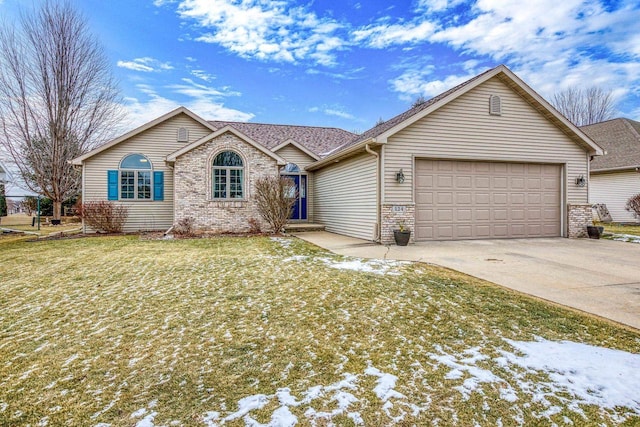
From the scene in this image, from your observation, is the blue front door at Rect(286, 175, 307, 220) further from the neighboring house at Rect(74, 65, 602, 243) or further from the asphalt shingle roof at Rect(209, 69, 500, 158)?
the neighboring house at Rect(74, 65, 602, 243)

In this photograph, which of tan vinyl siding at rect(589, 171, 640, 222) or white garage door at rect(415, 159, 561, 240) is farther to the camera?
tan vinyl siding at rect(589, 171, 640, 222)

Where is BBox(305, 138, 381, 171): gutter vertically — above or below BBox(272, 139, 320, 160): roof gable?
below

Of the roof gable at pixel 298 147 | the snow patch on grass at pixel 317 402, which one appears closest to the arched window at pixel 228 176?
the roof gable at pixel 298 147

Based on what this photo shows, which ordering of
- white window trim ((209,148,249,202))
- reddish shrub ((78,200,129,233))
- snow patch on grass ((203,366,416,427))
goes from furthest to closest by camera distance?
reddish shrub ((78,200,129,233)) < white window trim ((209,148,249,202)) < snow patch on grass ((203,366,416,427))

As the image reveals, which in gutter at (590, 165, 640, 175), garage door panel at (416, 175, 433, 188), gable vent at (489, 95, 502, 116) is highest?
gable vent at (489, 95, 502, 116)

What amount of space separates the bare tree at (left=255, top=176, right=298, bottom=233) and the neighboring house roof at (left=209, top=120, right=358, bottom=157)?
461cm

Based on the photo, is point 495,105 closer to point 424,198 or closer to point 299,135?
point 424,198

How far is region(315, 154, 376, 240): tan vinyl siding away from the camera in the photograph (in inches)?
405

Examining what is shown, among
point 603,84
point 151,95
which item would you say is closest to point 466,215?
point 151,95

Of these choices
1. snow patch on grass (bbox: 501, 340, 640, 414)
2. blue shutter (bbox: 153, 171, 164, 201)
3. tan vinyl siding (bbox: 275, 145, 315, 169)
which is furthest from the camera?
tan vinyl siding (bbox: 275, 145, 315, 169)

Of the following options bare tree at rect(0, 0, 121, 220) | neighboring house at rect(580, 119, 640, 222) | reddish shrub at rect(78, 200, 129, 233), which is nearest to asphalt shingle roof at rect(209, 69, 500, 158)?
reddish shrub at rect(78, 200, 129, 233)

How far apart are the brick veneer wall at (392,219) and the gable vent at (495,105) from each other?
4.05 m

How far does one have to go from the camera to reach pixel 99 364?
292cm

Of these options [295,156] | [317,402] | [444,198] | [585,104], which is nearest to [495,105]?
[444,198]
